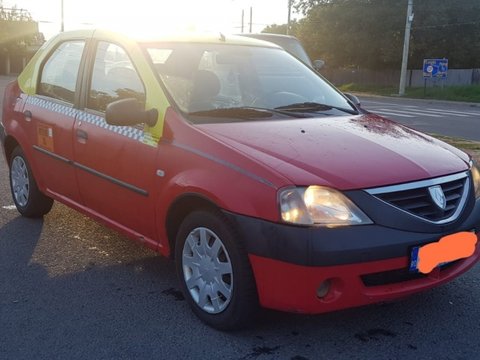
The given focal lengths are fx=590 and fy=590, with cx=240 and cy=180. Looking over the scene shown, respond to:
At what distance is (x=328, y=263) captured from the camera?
2.80 m

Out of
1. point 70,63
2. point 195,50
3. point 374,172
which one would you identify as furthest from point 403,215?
point 70,63

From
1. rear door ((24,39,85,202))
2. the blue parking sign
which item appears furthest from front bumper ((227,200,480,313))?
the blue parking sign

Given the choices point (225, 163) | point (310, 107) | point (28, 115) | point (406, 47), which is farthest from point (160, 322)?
point (406, 47)

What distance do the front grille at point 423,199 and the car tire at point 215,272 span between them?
2.53 feet

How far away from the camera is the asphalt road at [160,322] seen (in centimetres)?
305

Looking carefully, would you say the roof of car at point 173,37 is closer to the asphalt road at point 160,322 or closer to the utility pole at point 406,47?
the asphalt road at point 160,322

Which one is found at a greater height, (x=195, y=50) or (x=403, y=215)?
(x=195, y=50)

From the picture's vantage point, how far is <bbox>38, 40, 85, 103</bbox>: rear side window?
4.58 meters

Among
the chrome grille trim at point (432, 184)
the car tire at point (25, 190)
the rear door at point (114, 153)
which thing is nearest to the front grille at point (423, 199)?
the chrome grille trim at point (432, 184)

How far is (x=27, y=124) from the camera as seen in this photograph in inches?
199

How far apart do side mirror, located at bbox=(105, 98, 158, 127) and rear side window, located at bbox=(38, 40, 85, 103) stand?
1062mm

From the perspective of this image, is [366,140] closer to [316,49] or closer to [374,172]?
[374,172]

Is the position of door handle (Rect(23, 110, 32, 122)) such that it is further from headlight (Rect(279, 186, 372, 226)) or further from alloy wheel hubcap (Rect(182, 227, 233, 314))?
headlight (Rect(279, 186, 372, 226))

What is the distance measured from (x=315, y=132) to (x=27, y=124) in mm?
2734
